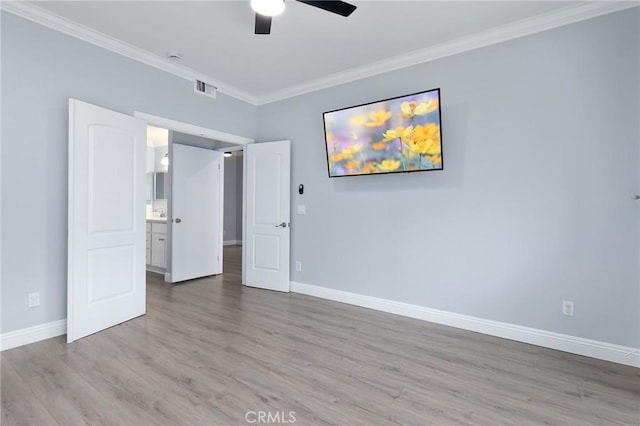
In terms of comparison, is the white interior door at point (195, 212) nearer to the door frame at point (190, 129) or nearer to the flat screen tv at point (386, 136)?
the door frame at point (190, 129)

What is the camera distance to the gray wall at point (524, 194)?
254cm

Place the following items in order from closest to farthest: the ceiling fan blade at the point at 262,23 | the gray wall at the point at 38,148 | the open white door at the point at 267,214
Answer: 1. the ceiling fan blade at the point at 262,23
2. the gray wall at the point at 38,148
3. the open white door at the point at 267,214

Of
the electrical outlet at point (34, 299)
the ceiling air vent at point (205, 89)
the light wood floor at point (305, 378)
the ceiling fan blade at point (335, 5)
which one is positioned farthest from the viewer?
the ceiling air vent at point (205, 89)

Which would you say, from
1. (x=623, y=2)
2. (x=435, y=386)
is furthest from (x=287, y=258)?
(x=623, y=2)

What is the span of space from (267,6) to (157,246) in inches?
173

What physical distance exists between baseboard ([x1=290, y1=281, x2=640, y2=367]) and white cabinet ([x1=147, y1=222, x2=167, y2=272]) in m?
2.88

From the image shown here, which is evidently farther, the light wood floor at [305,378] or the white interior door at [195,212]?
the white interior door at [195,212]

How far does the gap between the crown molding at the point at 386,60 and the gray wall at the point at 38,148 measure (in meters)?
0.09

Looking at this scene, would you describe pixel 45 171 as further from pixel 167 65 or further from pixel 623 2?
pixel 623 2

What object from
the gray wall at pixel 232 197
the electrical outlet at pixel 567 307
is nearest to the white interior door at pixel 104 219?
the electrical outlet at pixel 567 307

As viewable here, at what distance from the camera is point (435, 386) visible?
214cm

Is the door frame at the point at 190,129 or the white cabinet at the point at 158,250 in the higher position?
the door frame at the point at 190,129

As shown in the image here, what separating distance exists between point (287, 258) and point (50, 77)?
3.10 meters

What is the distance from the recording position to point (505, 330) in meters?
2.96
